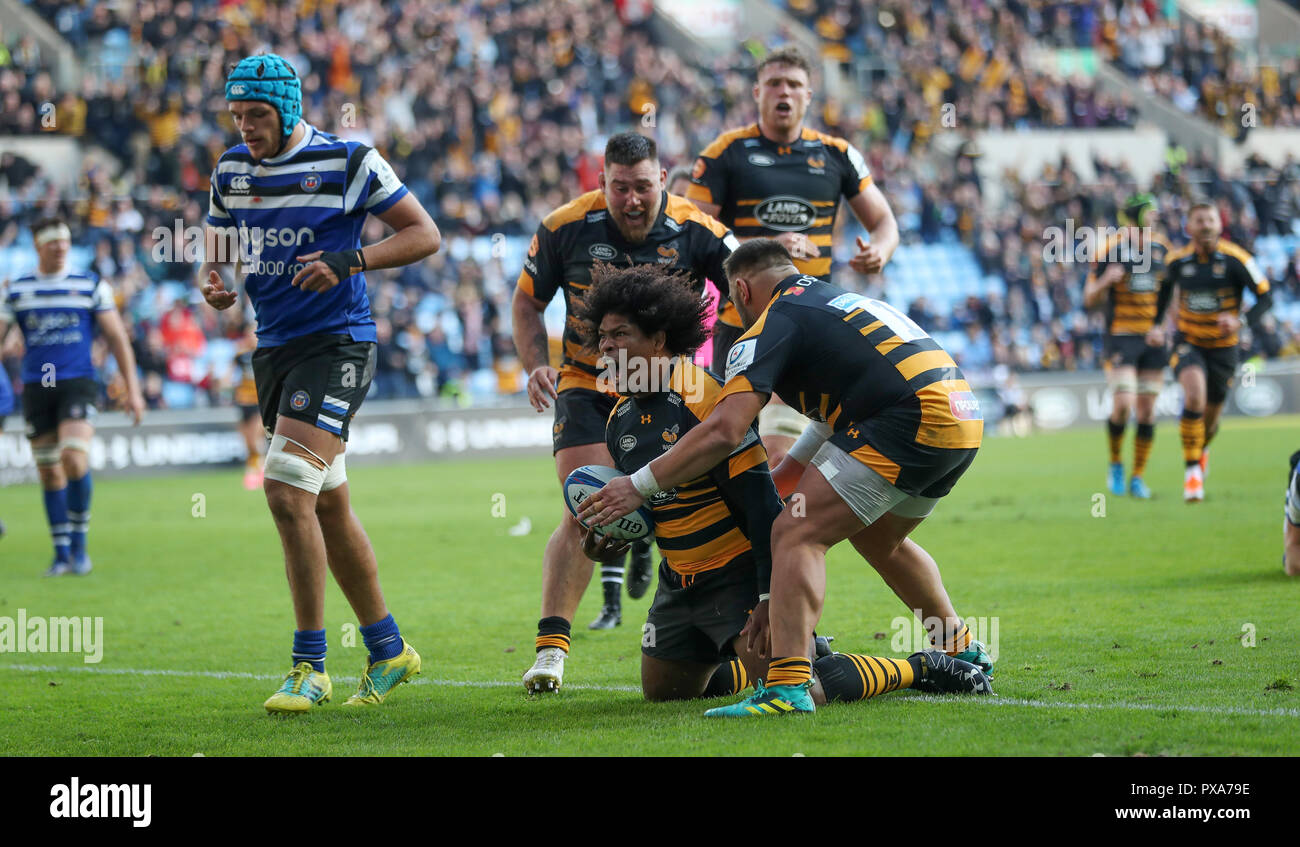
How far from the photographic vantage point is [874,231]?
8.41 m

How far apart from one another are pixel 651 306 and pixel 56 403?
780 cm

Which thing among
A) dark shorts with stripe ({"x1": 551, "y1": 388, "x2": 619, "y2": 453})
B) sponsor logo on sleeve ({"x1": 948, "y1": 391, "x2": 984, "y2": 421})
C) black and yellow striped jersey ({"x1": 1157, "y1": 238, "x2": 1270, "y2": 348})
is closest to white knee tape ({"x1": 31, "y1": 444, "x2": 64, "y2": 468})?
dark shorts with stripe ({"x1": 551, "y1": 388, "x2": 619, "y2": 453})

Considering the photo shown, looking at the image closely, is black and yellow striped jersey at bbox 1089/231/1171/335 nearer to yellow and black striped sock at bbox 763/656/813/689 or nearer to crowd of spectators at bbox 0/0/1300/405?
yellow and black striped sock at bbox 763/656/813/689

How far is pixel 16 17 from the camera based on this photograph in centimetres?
2886

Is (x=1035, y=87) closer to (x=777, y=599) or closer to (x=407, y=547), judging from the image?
(x=407, y=547)

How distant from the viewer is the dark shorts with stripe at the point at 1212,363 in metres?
14.2

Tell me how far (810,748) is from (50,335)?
915cm

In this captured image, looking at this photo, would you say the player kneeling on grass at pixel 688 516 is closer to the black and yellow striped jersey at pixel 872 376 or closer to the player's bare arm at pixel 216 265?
the black and yellow striped jersey at pixel 872 376

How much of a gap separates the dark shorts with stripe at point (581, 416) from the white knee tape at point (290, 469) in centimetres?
135

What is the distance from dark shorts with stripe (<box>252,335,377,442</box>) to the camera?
6.01m

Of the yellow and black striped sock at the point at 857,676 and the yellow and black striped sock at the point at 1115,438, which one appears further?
the yellow and black striped sock at the point at 1115,438

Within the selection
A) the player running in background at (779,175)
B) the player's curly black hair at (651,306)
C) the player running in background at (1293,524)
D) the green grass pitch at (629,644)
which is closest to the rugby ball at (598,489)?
the player's curly black hair at (651,306)
